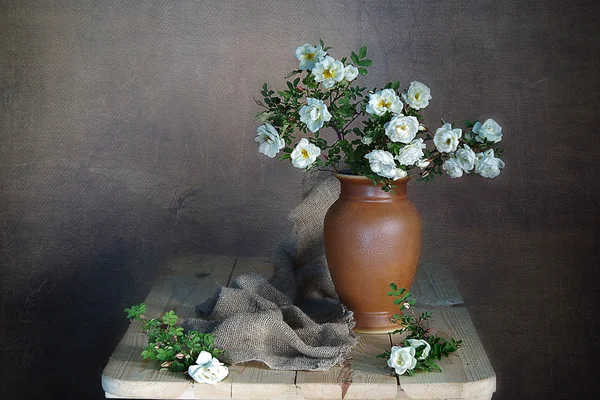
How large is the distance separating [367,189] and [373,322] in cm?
23

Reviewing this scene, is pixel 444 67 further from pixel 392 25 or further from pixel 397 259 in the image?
pixel 397 259

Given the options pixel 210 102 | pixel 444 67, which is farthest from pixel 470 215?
pixel 210 102

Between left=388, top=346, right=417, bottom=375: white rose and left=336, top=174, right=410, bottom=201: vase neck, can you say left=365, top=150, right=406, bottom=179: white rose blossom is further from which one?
left=388, top=346, right=417, bottom=375: white rose

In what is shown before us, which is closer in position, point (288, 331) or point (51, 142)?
point (288, 331)

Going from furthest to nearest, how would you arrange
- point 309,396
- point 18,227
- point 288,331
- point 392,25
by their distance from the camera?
point 18,227 < point 392,25 < point 288,331 < point 309,396

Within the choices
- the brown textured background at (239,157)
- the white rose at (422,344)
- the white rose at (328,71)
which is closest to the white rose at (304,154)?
the white rose at (328,71)

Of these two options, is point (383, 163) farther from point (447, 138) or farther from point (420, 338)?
point (420, 338)

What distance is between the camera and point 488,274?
8.02 ft

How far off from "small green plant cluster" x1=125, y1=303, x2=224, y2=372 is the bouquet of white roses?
308 mm

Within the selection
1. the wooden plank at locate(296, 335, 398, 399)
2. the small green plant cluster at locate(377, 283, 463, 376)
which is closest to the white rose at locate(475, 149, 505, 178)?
the small green plant cluster at locate(377, 283, 463, 376)

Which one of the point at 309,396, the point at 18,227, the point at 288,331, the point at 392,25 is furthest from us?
the point at 18,227

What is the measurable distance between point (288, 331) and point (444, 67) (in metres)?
1.22

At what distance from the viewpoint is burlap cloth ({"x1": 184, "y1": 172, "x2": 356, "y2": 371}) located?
4.29 ft

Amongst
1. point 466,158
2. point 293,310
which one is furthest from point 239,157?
point 466,158
